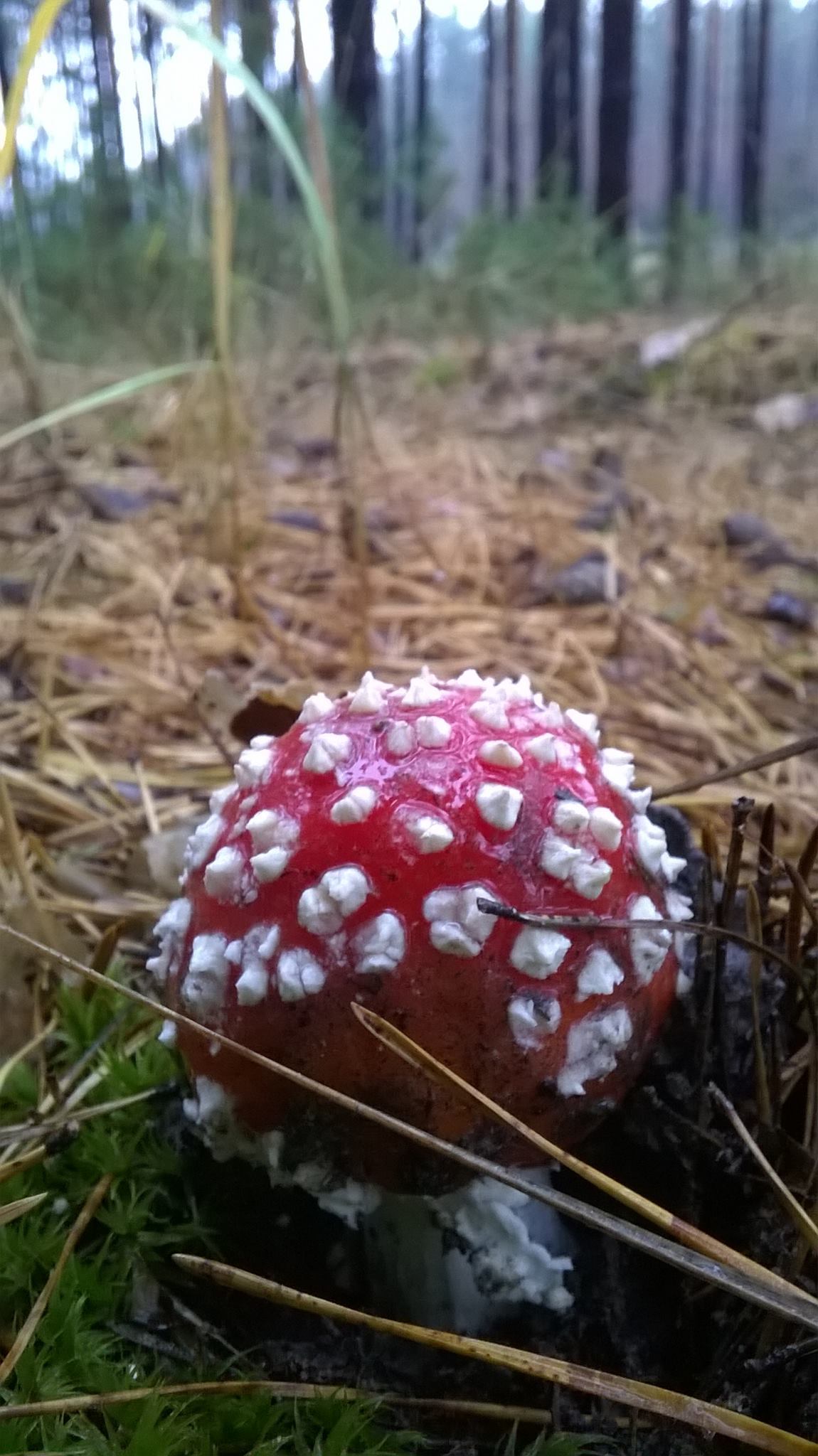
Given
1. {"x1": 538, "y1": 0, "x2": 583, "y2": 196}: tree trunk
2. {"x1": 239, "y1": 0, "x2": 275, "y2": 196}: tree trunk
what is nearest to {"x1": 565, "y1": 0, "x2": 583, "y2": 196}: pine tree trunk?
{"x1": 538, "y1": 0, "x2": 583, "y2": 196}: tree trunk

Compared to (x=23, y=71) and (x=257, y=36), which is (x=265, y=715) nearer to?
(x=23, y=71)

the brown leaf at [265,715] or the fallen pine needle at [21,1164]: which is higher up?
the brown leaf at [265,715]

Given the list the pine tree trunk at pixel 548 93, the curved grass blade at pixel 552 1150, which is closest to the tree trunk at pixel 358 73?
the pine tree trunk at pixel 548 93

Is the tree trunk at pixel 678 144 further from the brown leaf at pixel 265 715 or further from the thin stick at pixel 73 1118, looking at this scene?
the thin stick at pixel 73 1118

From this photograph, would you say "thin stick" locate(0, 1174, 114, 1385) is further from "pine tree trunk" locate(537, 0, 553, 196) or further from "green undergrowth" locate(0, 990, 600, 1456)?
"pine tree trunk" locate(537, 0, 553, 196)

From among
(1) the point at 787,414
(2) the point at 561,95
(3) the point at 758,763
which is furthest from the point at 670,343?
(3) the point at 758,763
